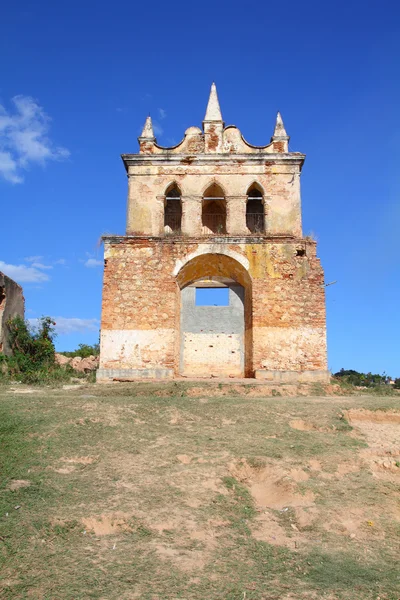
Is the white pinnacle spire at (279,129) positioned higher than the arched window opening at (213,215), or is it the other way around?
the white pinnacle spire at (279,129)

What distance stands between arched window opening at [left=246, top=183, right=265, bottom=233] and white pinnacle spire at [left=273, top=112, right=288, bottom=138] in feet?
5.89

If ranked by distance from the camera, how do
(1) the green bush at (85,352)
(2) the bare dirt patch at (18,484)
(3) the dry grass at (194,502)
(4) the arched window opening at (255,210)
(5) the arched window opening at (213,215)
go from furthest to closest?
(1) the green bush at (85,352) → (5) the arched window opening at (213,215) → (4) the arched window opening at (255,210) → (2) the bare dirt patch at (18,484) → (3) the dry grass at (194,502)

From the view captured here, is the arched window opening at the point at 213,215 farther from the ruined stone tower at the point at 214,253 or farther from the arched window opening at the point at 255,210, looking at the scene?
the arched window opening at the point at 255,210

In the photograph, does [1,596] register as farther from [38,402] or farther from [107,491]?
[38,402]

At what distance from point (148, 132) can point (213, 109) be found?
219 centimetres

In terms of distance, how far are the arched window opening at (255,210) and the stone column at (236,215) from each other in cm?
33

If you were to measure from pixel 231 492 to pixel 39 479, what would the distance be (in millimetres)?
2216

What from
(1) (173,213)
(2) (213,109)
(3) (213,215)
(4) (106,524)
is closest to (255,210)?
(3) (213,215)

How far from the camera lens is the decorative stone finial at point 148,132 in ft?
49.1

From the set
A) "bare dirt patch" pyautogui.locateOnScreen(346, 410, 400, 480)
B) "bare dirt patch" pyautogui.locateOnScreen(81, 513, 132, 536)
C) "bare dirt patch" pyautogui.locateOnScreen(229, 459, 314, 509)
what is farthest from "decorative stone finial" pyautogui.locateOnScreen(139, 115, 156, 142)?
"bare dirt patch" pyautogui.locateOnScreen(81, 513, 132, 536)

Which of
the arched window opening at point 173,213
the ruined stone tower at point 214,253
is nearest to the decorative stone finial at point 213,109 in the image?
the ruined stone tower at point 214,253

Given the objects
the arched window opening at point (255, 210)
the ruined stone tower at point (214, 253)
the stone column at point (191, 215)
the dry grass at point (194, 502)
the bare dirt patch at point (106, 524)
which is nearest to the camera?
the dry grass at point (194, 502)

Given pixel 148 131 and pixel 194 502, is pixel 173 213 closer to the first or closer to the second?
pixel 148 131

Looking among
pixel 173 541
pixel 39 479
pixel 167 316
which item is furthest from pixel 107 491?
pixel 167 316
